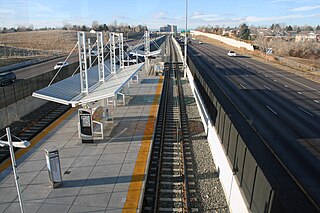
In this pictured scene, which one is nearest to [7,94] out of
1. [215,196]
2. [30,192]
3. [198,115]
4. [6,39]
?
[30,192]

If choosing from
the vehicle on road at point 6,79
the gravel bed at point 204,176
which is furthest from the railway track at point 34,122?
the gravel bed at point 204,176

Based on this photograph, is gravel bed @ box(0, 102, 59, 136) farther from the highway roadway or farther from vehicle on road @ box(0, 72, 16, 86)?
the highway roadway

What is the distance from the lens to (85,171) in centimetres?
1131

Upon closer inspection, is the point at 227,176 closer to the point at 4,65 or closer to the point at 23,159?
the point at 23,159

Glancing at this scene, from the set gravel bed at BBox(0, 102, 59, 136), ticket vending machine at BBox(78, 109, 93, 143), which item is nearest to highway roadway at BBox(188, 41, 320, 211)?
ticket vending machine at BBox(78, 109, 93, 143)

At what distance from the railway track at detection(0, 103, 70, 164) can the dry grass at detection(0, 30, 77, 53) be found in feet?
192

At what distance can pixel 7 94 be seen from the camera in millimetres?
17375

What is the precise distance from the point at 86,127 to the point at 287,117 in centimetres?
1355

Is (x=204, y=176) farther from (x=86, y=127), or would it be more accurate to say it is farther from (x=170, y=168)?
(x=86, y=127)

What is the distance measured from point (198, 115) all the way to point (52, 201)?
13037 mm

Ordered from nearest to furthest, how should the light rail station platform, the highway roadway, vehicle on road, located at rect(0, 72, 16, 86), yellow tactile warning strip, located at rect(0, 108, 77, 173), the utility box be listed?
the light rail station platform
the utility box
the highway roadway
yellow tactile warning strip, located at rect(0, 108, 77, 173)
vehicle on road, located at rect(0, 72, 16, 86)

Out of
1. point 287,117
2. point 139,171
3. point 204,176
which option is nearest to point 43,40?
point 287,117

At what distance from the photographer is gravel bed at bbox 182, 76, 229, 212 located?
31.7 feet

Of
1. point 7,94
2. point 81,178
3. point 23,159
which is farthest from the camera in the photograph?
point 7,94
